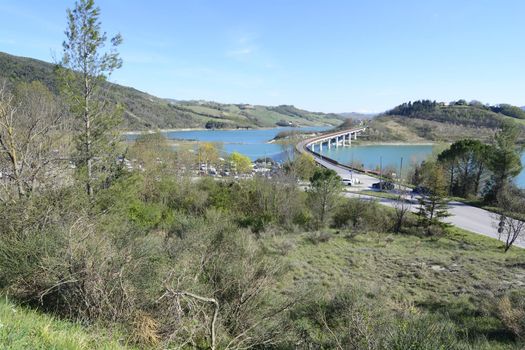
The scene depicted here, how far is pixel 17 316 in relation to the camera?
12.8 feet

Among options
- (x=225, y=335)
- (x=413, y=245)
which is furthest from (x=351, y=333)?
(x=413, y=245)

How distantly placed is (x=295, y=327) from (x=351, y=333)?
1632mm

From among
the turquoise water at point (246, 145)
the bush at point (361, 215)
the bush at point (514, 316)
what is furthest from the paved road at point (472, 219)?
the turquoise water at point (246, 145)

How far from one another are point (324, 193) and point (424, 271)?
34.6ft

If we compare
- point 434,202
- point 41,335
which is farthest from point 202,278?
point 434,202

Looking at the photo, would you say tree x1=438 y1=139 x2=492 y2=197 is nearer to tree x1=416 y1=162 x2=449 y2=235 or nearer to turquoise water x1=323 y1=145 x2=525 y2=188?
tree x1=416 y1=162 x2=449 y2=235

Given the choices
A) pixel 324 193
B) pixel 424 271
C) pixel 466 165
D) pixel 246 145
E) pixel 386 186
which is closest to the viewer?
pixel 424 271

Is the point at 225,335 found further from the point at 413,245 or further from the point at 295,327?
the point at 413,245

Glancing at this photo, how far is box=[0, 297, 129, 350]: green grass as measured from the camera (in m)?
3.12

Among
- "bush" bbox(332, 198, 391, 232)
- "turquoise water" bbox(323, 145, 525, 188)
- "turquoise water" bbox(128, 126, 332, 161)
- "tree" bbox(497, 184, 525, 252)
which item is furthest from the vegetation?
"turquoise water" bbox(323, 145, 525, 188)

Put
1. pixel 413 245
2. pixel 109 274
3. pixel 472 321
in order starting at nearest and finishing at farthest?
pixel 109 274
pixel 472 321
pixel 413 245

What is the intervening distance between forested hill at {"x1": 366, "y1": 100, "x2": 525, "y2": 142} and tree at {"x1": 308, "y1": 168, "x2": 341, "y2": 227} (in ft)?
312

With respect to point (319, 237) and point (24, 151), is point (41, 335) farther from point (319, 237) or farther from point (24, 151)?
point (319, 237)

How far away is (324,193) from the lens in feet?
80.0
